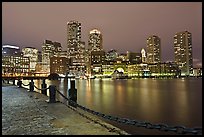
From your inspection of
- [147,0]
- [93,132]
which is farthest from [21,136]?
[147,0]

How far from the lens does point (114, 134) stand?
660 cm

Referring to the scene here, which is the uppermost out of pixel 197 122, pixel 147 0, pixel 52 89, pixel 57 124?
pixel 147 0

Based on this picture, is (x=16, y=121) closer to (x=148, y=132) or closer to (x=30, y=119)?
(x=30, y=119)

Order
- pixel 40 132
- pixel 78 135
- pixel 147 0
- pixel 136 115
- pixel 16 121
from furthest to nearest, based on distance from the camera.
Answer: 1. pixel 136 115
2. pixel 16 121
3. pixel 147 0
4. pixel 40 132
5. pixel 78 135

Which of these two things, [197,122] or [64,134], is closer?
[64,134]

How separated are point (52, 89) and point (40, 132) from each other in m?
7.49

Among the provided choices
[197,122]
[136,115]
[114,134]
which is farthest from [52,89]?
[197,122]

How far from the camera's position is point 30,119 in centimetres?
898

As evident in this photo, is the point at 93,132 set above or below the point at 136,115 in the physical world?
above

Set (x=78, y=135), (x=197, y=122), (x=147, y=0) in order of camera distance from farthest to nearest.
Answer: (x=197, y=122) < (x=147, y=0) < (x=78, y=135)

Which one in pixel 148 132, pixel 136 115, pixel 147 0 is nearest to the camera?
pixel 147 0

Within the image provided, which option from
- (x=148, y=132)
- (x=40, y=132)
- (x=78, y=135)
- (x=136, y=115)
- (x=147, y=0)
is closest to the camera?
(x=78, y=135)

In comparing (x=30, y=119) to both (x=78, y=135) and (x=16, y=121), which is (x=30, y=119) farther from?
(x=78, y=135)

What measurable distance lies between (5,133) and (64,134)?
1.84 metres
